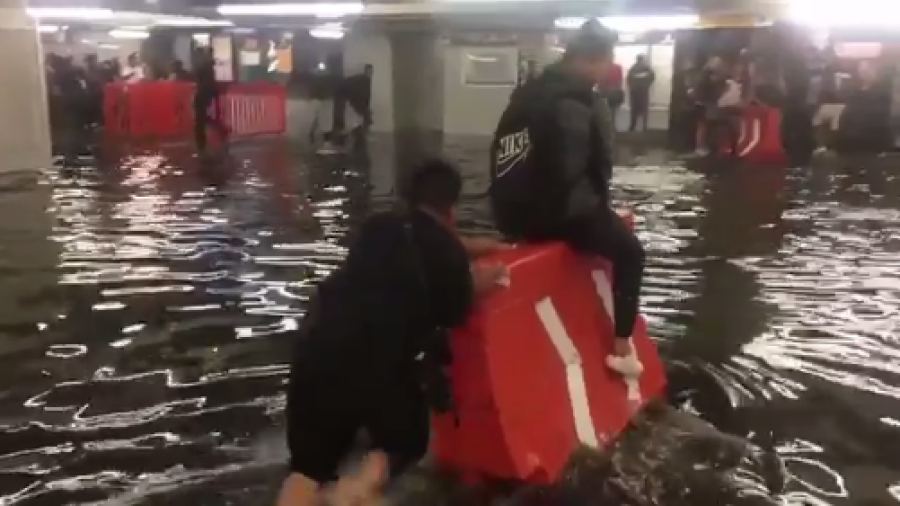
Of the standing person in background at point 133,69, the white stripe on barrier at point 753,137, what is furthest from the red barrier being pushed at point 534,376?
the standing person in background at point 133,69

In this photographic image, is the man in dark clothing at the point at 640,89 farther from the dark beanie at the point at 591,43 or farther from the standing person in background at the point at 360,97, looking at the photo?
the dark beanie at the point at 591,43

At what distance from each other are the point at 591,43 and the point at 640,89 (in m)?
20.8

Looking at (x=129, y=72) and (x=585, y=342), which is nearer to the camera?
(x=585, y=342)

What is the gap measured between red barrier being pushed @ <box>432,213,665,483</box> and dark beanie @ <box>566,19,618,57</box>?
853 millimetres

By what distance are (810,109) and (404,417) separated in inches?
702

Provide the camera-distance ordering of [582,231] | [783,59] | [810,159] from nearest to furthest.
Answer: [582,231] → [810,159] → [783,59]

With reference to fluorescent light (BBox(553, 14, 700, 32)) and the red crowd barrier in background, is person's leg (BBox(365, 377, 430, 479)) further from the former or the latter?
the red crowd barrier in background

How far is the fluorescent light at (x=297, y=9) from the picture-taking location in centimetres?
2595

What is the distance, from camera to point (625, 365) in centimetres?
490

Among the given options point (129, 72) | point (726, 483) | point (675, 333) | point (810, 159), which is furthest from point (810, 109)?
point (129, 72)

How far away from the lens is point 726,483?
4.30m

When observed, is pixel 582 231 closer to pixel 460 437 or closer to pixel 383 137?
pixel 460 437

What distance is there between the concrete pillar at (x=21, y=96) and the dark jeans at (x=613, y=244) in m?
14.2

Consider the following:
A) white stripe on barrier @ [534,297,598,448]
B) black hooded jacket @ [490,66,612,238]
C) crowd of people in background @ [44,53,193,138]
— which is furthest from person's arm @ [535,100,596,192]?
crowd of people in background @ [44,53,193,138]
